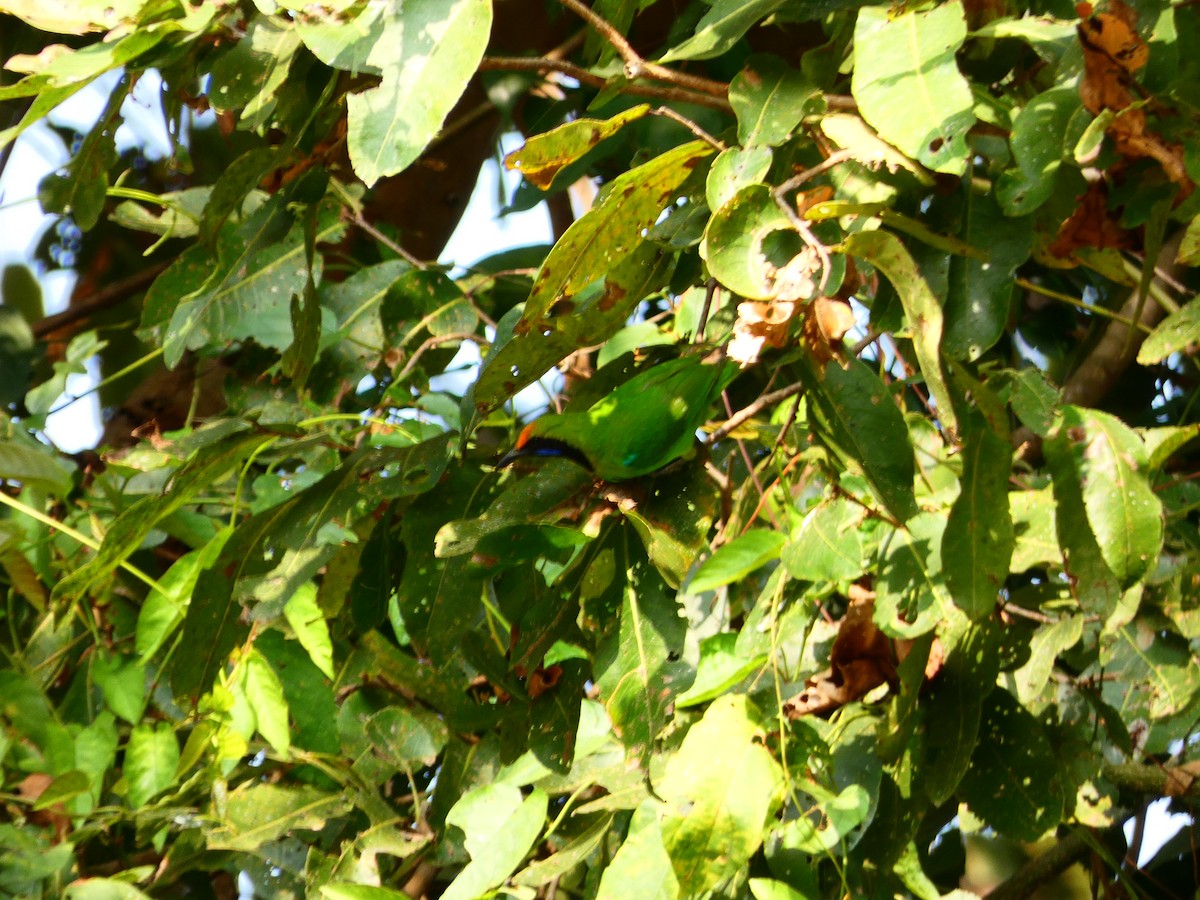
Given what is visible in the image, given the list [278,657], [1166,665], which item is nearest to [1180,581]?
[1166,665]

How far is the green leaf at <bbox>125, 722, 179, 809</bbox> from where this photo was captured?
1.51m

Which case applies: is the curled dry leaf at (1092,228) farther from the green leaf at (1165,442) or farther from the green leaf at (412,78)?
the green leaf at (412,78)

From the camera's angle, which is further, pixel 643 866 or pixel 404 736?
pixel 404 736

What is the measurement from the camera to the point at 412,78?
0.78 m

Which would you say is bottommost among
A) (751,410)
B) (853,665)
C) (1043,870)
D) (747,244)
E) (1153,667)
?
(1043,870)

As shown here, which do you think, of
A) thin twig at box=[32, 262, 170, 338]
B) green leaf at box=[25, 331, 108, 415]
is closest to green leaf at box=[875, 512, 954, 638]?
green leaf at box=[25, 331, 108, 415]

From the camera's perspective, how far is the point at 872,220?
3.20 feet

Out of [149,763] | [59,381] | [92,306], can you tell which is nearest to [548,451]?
[149,763]

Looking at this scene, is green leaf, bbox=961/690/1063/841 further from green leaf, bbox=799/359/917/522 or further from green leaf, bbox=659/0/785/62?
green leaf, bbox=659/0/785/62

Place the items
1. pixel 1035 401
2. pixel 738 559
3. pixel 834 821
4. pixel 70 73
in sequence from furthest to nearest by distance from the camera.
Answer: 1. pixel 738 559
2. pixel 834 821
3. pixel 1035 401
4. pixel 70 73

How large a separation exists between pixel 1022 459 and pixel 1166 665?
516mm

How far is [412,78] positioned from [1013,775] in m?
0.96

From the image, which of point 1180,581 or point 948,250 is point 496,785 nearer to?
point 948,250

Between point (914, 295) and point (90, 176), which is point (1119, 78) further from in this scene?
point (90, 176)
